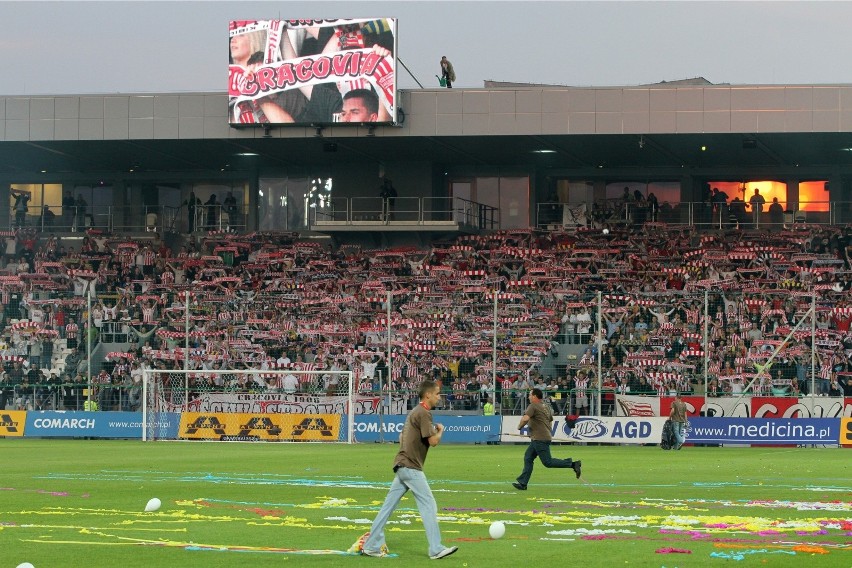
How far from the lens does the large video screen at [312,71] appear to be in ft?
165

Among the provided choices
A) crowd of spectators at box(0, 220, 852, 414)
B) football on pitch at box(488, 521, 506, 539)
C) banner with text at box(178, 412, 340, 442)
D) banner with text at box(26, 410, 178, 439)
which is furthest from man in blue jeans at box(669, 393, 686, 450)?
football on pitch at box(488, 521, 506, 539)

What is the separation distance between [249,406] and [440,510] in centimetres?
2494

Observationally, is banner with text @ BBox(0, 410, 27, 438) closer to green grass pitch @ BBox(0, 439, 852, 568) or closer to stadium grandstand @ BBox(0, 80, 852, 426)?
stadium grandstand @ BBox(0, 80, 852, 426)

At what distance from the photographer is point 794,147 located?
2106 inches

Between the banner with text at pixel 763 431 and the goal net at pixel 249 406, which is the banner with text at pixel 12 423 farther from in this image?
the banner with text at pixel 763 431

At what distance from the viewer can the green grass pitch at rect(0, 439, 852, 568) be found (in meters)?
14.0

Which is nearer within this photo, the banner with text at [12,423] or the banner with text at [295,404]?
the banner with text at [295,404]

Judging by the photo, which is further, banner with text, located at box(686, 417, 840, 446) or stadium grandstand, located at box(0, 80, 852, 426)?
stadium grandstand, located at box(0, 80, 852, 426)

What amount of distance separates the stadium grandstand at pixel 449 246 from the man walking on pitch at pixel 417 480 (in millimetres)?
28584

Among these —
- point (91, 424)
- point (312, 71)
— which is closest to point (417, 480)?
point (91, 424)

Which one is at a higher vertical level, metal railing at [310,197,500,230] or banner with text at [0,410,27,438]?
metal railing at [310,197,500,230]

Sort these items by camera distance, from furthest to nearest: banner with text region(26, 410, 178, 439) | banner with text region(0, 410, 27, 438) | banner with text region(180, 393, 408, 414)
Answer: banner with text region(0, 410, 27, 438) < banner with text region(26, 410, 178, 439) < banner with text region(180, 393, 408, 414)

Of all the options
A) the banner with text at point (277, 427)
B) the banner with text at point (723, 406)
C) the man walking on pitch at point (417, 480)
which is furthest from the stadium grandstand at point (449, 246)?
the man walking on pitch at point (417, 480)

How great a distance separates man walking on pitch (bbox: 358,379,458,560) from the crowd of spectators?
2855 centimetres
